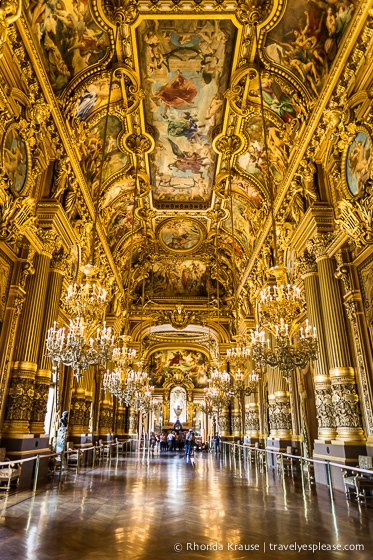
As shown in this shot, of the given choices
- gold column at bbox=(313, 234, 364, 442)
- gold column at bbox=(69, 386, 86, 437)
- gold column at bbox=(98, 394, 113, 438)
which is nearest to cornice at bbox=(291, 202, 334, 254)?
gold column at bbox=(313, 234, 364, 442)

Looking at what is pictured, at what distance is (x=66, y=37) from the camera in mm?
9125

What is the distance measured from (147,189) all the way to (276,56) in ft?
24.7

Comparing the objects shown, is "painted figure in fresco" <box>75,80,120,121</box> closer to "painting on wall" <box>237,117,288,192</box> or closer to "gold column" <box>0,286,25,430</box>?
"painting on wall" <box>237,117,288,192</box>

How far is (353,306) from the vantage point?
8.62 meters

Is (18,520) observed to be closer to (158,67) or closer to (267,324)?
(267,324)

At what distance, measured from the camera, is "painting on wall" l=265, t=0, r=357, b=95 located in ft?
27.6

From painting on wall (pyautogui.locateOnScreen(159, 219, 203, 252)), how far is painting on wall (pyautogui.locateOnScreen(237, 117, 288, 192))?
5421 mm

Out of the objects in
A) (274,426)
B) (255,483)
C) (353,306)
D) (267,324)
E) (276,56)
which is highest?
(276,56)

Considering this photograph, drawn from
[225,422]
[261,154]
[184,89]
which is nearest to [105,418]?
[225,422]

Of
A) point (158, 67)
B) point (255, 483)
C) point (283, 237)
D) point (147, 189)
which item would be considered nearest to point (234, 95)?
point (158, 67)

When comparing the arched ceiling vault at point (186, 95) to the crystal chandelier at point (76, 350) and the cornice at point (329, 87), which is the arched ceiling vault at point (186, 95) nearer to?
the cornice at point (329, 87)

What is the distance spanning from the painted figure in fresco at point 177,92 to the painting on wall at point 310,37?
8.59ft

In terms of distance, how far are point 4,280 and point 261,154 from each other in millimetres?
9418

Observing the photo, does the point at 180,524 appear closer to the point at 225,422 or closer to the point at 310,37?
the point at 310,37
